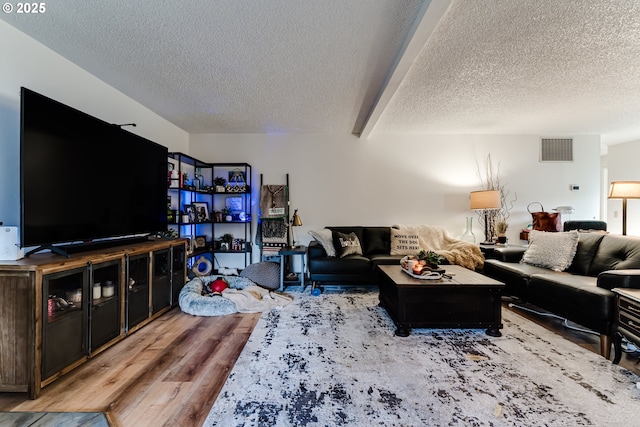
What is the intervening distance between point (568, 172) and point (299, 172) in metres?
4.61

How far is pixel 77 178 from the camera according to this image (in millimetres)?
2043

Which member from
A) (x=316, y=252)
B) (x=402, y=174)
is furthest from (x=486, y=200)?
(x=316, y=252)

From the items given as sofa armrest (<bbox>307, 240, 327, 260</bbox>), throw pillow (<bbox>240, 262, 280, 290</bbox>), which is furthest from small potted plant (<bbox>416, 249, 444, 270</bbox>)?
throw pillow (<bbox>240, 262, 280, 290</bbox>)

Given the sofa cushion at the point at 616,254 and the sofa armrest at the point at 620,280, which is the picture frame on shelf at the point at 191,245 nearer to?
the sofa armrest at the point at 620,280

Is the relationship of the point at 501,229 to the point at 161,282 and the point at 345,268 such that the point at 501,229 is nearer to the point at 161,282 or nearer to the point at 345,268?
the point at 345,268

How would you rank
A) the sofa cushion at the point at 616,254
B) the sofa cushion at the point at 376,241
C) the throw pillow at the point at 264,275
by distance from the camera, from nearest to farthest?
the sofa cushion at the point at 616,254 → the throw pillow at the point at 264,275 → the sofa cushion at the point at 376,241

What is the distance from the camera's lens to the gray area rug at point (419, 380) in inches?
56.2

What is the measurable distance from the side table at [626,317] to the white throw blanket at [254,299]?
283 cm

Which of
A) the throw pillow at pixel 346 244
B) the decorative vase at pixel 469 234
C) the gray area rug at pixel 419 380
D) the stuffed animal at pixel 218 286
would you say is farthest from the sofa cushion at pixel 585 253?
the stuffed animal at pixel 218 286

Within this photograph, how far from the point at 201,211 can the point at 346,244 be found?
232 centimetres

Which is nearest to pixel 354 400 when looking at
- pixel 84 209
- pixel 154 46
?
pixel 84 209

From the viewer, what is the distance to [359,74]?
2574 mm

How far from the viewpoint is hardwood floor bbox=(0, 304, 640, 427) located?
1.48m

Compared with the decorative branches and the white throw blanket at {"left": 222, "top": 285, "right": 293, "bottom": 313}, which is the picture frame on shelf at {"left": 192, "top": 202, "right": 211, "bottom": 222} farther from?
the decorative branches
